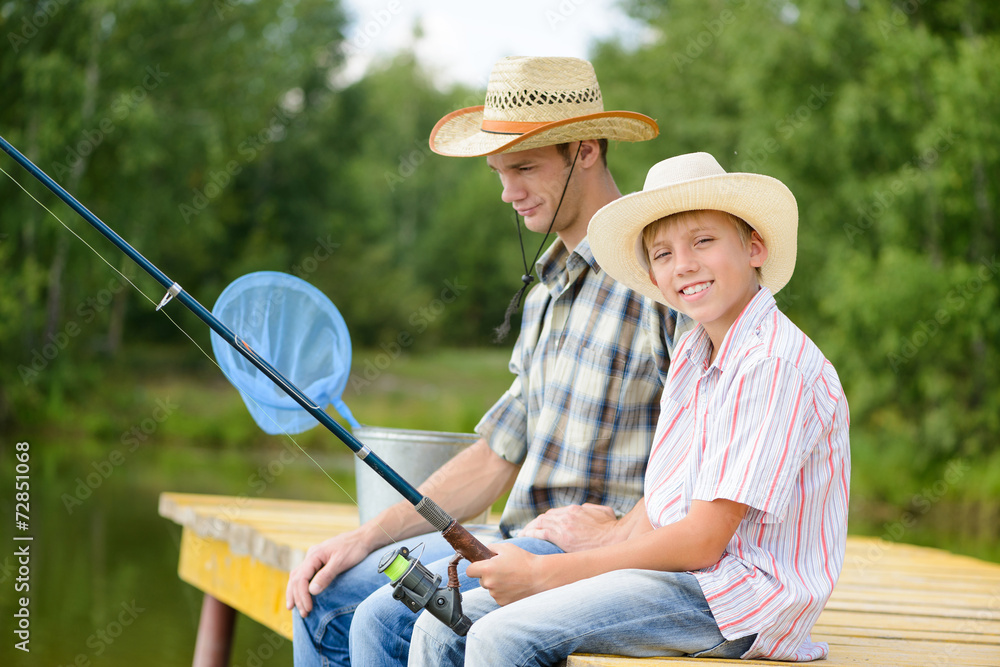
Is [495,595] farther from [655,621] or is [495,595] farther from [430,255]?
[430,255]

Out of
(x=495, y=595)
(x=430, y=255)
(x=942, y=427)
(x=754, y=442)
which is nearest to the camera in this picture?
(x=754, y=442)

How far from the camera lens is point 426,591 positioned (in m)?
1.71

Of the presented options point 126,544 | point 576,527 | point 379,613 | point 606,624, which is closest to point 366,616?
point 379,613

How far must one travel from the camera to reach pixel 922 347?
1079cm

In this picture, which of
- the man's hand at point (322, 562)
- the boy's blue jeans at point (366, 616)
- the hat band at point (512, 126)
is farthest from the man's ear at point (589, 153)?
the man's hand at point (322, 562)

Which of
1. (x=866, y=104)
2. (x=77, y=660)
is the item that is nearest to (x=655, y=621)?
(x=77, y=660)

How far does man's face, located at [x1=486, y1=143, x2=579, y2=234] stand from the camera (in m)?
2.27

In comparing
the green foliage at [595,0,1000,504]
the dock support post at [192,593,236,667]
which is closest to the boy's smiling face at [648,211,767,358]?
the dock support post at [192,593,236,667]

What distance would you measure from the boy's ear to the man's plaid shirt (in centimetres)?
29

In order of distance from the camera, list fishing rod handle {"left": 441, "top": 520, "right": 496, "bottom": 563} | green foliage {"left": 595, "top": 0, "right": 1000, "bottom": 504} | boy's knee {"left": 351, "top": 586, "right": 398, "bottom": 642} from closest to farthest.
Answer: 1. fishing rod handle {"left": 441, "top": 520, "right": 496, "bottom": 563}
2. boy's knee {"left": 351, "top": 586, "right": 398, "bottom": 642}
3. green foliage {"left": 595, "top": 0, "right": 1000, "bottom": 504}

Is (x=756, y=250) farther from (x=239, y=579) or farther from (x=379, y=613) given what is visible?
(x=239, y=579)

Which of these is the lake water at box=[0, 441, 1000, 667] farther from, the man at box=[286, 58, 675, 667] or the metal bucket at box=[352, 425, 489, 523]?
the man at box=[286, 58, 675, 667]

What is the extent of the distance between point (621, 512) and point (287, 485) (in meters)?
8.93

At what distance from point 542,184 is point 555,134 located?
110 mm
